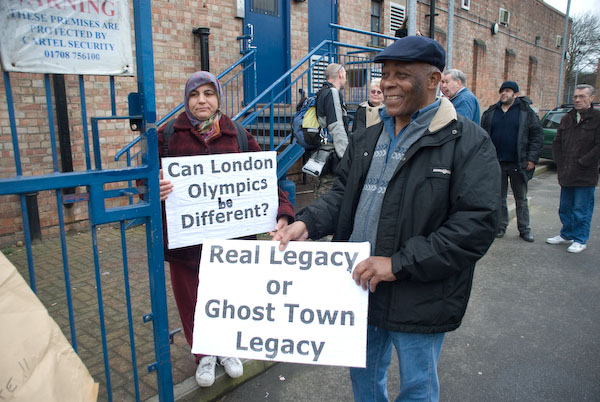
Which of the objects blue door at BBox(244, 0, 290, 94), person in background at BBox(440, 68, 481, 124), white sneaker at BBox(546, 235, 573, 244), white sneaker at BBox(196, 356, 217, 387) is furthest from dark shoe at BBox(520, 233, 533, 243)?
blue door at BBox(244, 0, 290, 94)

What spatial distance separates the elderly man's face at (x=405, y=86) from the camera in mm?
1851

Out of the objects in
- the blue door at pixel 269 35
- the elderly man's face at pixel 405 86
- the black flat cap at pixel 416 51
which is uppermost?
the blue door at pixel 269 35

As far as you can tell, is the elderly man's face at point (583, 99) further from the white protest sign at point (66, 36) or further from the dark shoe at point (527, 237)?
the white protest sign at point (66, 36)

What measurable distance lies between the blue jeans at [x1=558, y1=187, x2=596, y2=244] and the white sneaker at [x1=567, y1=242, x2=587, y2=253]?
0.16 feet

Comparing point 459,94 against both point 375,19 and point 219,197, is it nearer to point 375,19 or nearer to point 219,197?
point 219,197

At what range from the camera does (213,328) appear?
200cm

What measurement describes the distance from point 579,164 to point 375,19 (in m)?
8.23

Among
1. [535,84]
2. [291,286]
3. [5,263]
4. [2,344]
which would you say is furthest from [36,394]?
[535,84]

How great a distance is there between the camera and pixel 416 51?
5.89 ft

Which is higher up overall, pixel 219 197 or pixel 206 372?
pixel 219 197

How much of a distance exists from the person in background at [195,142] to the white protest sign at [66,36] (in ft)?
1.89

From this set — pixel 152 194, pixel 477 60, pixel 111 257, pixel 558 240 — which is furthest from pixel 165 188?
pixel 477 60

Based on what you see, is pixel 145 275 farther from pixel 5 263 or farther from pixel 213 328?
pixel 5 263

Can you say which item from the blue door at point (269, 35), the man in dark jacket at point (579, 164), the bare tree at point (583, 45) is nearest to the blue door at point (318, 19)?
the blue door at point (269, 35)
